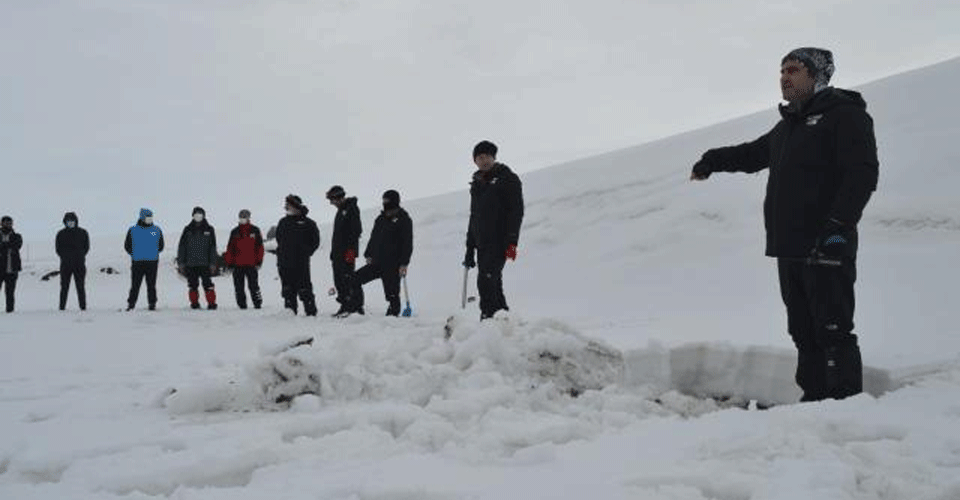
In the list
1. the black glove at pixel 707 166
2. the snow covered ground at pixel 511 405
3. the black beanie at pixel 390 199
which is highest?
the black beanie at pixel 390 199

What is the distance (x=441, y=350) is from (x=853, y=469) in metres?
2.48

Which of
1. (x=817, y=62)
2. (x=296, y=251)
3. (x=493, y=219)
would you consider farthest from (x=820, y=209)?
(x=296, y=251)

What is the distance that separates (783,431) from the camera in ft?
9.24

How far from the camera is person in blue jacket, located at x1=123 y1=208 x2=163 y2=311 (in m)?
12.2

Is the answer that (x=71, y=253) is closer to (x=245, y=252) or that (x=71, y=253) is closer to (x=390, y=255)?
(x=245, y=252)

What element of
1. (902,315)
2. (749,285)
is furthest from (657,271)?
(902,315)

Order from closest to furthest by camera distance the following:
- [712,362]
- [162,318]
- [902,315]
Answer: [712,362] < [902,315] < [162,318]

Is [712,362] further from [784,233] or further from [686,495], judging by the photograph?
[686,495]

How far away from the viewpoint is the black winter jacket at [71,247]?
498 inches

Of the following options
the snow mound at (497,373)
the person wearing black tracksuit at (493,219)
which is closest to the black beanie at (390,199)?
the person wearing black tracksuit at (493,219)

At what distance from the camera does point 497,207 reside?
23.9ft

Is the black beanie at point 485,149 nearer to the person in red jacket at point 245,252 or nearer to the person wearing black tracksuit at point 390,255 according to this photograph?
the person wearing black tracksuit at point 390,255

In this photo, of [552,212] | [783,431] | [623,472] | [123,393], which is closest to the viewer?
[623,472]

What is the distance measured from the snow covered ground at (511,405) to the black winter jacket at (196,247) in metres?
3.28
